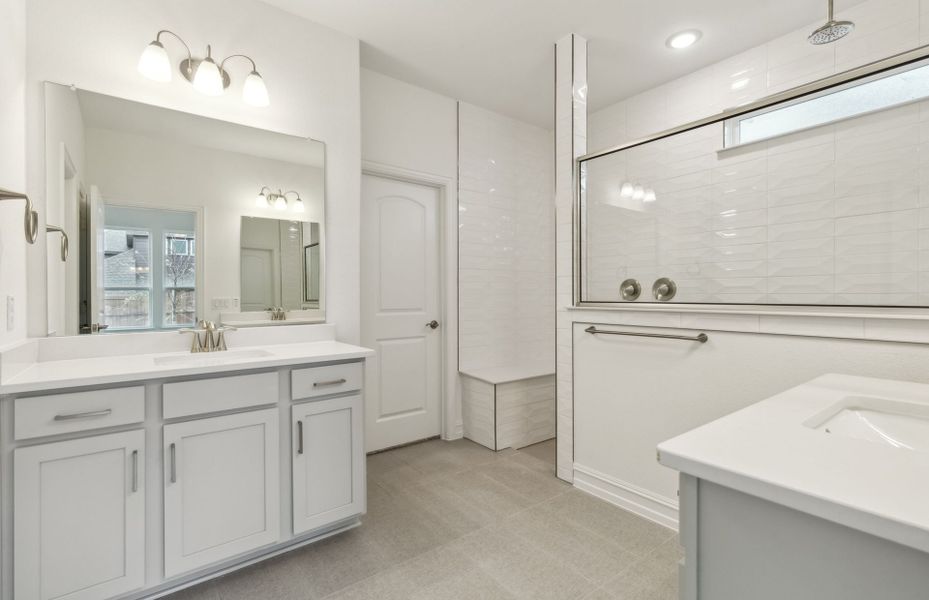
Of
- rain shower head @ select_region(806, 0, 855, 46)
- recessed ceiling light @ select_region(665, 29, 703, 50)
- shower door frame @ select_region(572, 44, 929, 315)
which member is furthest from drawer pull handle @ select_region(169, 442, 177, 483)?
recessed ceiling light @ select_region(665, 29, 703, 50)

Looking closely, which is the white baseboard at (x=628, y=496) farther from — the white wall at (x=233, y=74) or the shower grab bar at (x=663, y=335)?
the white wall at (x=233, y=74)

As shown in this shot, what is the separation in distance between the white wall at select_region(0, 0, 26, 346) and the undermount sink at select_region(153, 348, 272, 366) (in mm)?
478

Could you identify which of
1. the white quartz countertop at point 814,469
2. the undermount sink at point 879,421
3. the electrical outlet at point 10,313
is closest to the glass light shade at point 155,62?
the electrical outlet at point 10,313

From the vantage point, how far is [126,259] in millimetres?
1960

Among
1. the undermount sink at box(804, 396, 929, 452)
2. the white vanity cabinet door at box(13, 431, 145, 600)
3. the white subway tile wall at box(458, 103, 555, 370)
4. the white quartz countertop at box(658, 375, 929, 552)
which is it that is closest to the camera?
the white quartz countertop at box(658, 375, 929, 552)

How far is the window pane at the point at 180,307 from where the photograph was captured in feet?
6.70

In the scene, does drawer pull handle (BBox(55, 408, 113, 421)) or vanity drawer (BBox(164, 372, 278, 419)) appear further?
vanity drawer (BBox(164, 372, 278, 419))

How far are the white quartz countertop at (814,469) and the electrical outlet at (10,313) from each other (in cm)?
208

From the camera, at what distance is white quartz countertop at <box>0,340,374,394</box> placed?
138 cm

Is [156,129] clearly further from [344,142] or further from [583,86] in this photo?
[583,86]

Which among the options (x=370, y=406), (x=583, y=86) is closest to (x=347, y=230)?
(x=370, y=406)

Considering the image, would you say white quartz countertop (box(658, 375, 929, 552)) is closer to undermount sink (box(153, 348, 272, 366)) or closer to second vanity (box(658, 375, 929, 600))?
second vanity (box(658, 375, 929, 600))

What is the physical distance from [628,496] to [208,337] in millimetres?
2291

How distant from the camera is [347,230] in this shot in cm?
258
